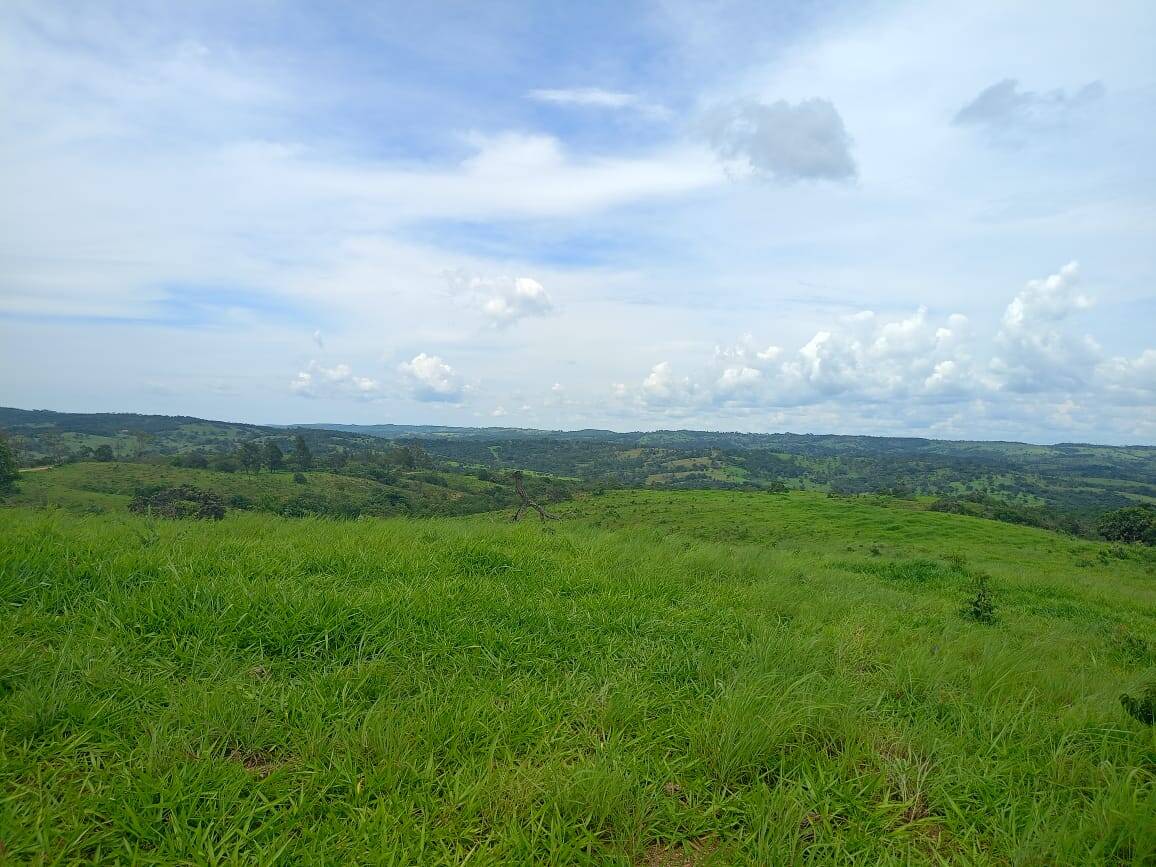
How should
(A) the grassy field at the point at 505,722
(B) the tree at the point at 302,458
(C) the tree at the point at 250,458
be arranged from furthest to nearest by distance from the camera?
(B) the tree at the point at 302,458, (C) the tree at the point at 250,458, (A) the grassy field at the point at 505,722

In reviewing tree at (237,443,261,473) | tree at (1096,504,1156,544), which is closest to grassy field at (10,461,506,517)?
tree at (237,443,261,473)

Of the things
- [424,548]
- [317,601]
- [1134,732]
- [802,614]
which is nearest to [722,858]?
[1134,732]

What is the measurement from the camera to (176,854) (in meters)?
2.73

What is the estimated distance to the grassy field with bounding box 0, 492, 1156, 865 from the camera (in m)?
2.99

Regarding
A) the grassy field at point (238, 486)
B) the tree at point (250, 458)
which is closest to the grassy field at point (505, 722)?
the grassy field at point (238, 486)

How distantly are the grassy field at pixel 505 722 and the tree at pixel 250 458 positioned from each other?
72356 millimetres

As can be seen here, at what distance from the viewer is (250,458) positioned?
73.8m

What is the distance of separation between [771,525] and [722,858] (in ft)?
144

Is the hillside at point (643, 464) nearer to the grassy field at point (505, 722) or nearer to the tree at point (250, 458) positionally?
the tree at point (250, 458)

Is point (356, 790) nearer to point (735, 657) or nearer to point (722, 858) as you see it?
point (722, 858)

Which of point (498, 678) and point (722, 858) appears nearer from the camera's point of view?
point (722, 858)

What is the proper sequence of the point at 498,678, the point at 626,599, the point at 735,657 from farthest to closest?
the point at 626,599
the point at 735,657
the point at 498,678

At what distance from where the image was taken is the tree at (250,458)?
72375 millimetres

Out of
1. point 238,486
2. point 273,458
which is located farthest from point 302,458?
point 238,486
